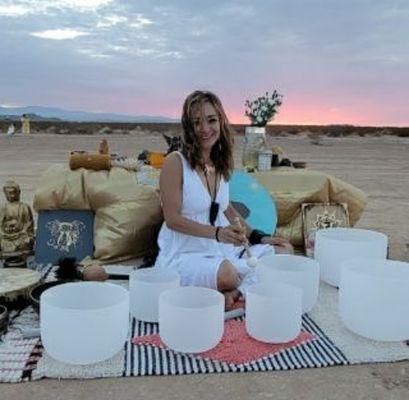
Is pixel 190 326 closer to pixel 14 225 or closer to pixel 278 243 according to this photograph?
pixel 278 243

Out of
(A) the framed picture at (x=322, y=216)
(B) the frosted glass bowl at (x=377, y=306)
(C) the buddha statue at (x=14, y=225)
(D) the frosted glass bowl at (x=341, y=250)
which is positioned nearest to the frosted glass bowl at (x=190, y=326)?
(B) the frosted glass bowl at (x=377, y=306)

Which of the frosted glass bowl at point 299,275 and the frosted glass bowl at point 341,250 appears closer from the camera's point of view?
the frosted glass bowl at point 299,275

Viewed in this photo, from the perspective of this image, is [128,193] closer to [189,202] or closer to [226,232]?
[189,202]

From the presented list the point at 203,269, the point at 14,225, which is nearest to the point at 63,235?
the point at 14,225

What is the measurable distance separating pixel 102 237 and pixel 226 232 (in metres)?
1.22

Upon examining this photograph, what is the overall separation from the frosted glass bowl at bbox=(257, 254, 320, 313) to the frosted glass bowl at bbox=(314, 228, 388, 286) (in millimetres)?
362

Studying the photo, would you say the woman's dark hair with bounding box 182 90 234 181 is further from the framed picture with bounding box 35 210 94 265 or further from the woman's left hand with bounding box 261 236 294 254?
the framed picture with bounding box 35 210 94 265

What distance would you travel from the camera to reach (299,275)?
261 centimetres

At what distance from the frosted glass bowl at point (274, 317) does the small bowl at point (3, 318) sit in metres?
1.04

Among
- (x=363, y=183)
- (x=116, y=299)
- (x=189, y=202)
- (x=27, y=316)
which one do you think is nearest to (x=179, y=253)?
(x=189, y=202)

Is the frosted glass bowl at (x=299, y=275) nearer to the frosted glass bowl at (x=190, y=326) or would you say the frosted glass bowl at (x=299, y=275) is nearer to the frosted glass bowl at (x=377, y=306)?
the frosted glass bowl at (x=377, y=306)

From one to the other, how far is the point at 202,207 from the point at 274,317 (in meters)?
0.72

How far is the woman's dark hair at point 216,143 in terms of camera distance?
8.73 ft

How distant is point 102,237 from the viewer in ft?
11.5
